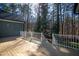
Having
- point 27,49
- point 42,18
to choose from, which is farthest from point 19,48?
point 42,18

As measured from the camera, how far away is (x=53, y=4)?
1.73 m

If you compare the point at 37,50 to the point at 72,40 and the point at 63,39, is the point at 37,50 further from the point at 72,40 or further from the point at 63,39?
the point at 72,40

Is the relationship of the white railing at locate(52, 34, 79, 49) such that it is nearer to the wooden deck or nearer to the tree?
the wooden deck

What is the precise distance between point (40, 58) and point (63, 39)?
0.43 meters

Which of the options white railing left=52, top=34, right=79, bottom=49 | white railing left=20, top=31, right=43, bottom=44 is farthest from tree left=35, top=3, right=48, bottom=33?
white railing left=52, top=34, right=79, bottom=49

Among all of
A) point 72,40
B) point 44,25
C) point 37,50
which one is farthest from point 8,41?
point 72,40

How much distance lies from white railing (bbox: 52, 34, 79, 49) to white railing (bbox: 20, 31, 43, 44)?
20 cm

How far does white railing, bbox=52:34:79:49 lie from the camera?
1.70m

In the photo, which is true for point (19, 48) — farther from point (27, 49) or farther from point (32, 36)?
point (32, 36)

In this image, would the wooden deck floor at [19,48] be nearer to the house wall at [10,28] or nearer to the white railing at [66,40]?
the house wall at [10,28]

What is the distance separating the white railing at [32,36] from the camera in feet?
5.62

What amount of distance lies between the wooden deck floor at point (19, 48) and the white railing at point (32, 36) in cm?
6

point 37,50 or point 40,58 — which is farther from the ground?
point 37,50

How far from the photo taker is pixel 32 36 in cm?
173
